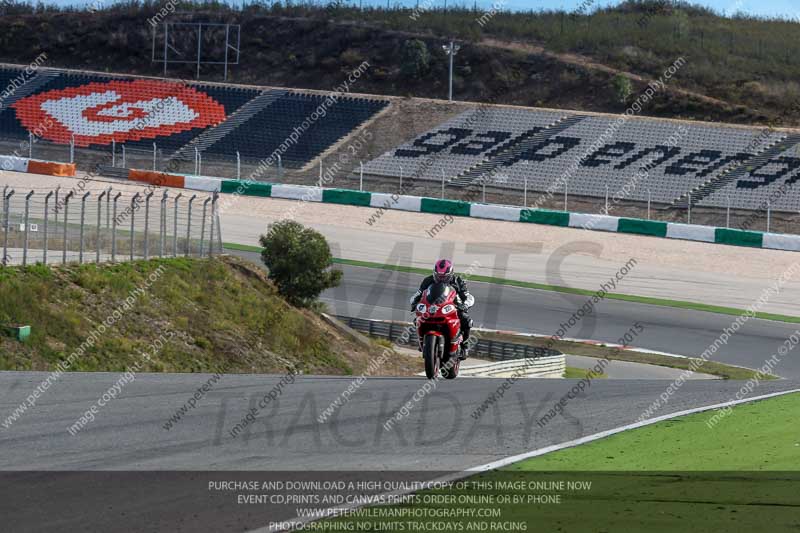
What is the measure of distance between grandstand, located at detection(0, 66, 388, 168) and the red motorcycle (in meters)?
40.3

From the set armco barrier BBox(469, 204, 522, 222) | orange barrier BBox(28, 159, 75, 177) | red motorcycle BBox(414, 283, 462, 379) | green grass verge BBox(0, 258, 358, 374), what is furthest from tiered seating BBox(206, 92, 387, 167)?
red motorcycle BBox(414, 283, 462, 379)

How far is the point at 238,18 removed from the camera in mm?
82625

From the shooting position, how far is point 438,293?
16.0m

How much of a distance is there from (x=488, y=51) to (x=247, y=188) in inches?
1071

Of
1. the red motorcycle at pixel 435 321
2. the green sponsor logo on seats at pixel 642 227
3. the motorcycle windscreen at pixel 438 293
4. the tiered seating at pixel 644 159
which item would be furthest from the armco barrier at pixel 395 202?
the motorcycle windscreen at pixel 438 293

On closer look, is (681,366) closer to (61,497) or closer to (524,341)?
(524,341)

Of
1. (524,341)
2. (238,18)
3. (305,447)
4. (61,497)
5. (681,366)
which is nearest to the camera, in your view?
(61,497)

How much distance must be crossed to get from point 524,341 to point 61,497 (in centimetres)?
2431

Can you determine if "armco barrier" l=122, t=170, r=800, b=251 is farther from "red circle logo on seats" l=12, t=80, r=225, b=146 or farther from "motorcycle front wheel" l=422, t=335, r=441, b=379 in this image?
"motorcycle front wheel" l=422, t=335, r=441, b=379

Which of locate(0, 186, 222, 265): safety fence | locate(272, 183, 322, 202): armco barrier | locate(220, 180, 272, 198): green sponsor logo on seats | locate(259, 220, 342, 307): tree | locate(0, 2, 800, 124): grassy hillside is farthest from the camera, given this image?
locate(0, 2, 800, 124): grassy hillside

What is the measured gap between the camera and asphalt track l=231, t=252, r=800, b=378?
3216 cm

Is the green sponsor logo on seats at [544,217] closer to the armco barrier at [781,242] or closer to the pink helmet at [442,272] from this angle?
the armco barrier at [781,242]

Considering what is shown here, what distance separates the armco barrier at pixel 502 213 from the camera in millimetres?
44656

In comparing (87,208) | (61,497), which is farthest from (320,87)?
(61,497)
